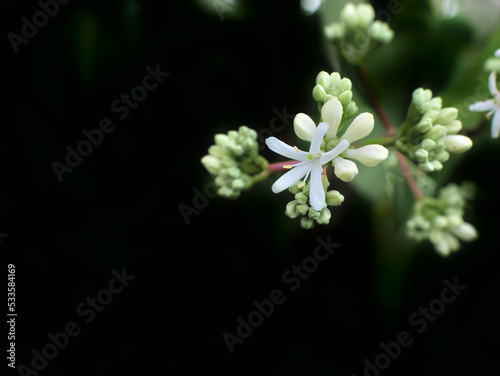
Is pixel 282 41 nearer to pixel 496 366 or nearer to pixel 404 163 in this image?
pixel 404 163

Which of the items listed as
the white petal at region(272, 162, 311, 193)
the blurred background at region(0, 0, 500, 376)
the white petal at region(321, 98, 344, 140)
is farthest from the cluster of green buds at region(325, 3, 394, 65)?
the white petal at region(272, 162, 311, 193)

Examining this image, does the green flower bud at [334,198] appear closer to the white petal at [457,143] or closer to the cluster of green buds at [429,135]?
the cluster of green buds at [429,135]

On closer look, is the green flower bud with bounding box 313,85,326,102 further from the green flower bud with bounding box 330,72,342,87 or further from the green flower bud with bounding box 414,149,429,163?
the green flower bud with bounding box 414,149,429,163

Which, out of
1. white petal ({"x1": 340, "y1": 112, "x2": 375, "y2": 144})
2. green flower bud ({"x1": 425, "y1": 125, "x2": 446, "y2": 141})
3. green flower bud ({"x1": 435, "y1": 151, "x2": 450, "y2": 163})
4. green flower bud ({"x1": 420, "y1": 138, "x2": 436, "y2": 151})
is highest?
green flower bud ({"x1": 425, "y1": 125, "x2": 446, "y2": 141})

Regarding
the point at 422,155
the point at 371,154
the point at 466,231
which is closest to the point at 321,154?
the point at 371,154

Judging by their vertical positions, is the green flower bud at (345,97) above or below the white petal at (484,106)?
below

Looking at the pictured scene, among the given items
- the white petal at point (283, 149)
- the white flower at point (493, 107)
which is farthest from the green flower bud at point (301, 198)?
the white flower at point (493, 107)
